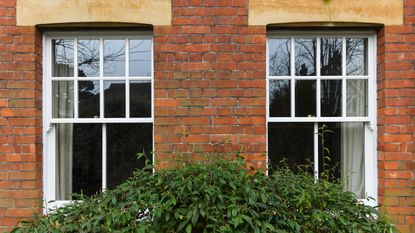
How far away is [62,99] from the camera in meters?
4.62

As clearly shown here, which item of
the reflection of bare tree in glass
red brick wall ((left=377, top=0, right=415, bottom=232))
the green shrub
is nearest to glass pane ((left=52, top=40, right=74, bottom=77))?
the reflection of bare tree in glass

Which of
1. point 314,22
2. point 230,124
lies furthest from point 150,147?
point 314,22

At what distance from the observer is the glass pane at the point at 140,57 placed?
→ 462 centimetres

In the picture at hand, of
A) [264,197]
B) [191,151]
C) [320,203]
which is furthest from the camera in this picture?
[191,151]

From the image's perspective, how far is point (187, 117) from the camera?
14.6ft

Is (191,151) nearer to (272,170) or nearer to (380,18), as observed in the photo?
(272,170)

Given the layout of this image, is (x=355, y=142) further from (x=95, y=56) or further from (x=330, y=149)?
(x=95, y=56)

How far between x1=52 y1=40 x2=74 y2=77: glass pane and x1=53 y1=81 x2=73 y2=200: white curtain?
0.11 m

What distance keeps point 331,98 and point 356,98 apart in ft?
0.95

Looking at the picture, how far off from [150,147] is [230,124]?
0.95 metres

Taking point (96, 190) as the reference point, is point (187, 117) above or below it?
above

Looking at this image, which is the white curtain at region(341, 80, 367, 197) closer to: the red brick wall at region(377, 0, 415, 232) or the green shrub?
the red brick wall at region(377, 0, 415, 232)

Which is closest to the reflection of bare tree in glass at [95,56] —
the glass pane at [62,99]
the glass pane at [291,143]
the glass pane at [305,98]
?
the glass pane at [62,99]

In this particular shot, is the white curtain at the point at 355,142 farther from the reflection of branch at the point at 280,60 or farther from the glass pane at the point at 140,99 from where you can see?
the glass pane at the point at 140,99
